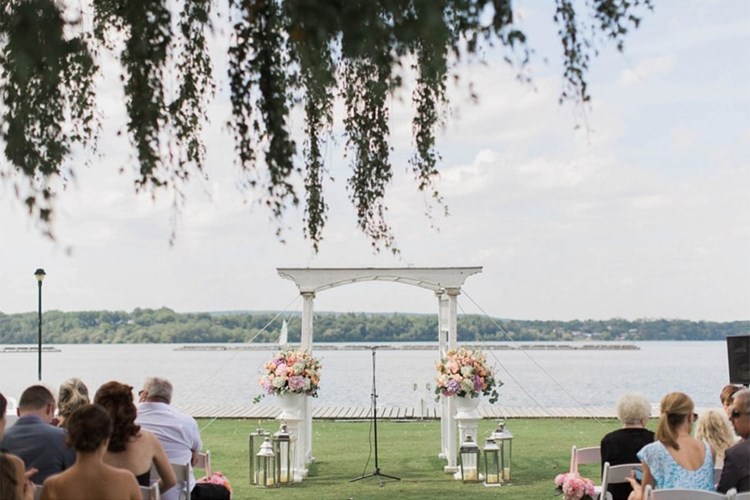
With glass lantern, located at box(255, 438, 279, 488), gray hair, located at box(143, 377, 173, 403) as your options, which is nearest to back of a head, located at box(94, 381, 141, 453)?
gray hair, located at box(143, 377, 173, 403)

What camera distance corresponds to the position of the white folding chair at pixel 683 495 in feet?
14.2

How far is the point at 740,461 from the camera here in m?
4.75

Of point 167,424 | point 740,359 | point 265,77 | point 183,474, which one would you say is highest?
point 265,77

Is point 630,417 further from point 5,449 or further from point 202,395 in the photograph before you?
point 202,395

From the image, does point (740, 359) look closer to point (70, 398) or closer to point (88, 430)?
point (70, 398)

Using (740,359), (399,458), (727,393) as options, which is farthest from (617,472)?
(399,458)

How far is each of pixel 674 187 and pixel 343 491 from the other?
1424 inches

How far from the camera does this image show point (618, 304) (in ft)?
196

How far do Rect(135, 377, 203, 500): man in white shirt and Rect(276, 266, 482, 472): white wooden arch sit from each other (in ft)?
13.7

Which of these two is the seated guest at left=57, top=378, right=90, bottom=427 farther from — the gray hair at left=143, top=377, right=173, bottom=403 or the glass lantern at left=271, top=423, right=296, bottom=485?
the glass lantern at left=271, top=423, right=296, bottom=485

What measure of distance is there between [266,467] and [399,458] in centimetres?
248

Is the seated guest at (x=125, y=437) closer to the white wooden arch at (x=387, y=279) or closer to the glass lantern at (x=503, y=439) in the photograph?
the glass lantern at (x=503, y=439)

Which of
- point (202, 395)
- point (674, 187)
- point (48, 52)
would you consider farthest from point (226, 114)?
point (674, 187)

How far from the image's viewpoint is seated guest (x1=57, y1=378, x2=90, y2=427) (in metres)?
5.55
